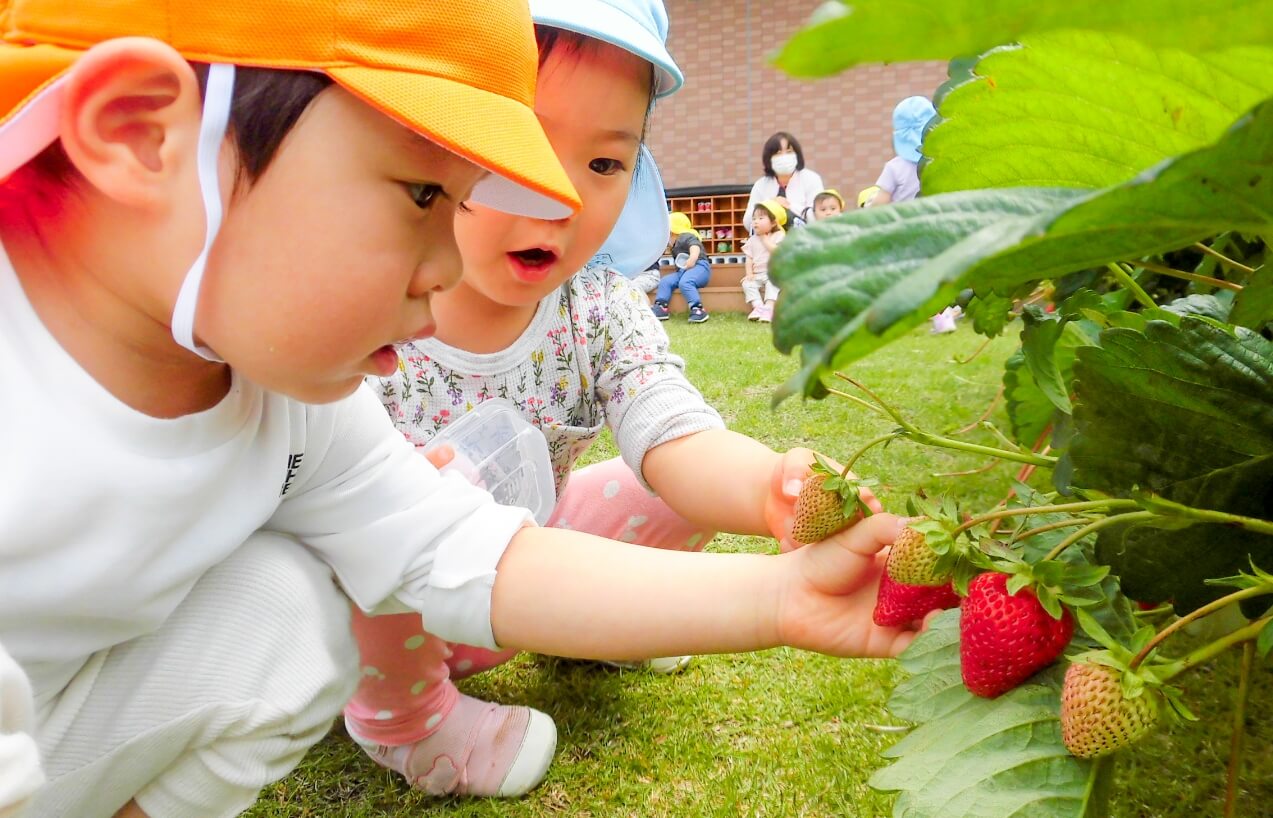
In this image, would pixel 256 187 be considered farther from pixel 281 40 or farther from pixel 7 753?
pixel 7 753

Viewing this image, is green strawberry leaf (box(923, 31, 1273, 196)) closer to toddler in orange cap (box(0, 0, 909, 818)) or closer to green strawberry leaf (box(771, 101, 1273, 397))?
green strawberry leaf (box(771, 101, 1273, 397))

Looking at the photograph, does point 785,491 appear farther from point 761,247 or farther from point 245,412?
point 761,247

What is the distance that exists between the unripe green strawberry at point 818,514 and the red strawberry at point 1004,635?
0.15m

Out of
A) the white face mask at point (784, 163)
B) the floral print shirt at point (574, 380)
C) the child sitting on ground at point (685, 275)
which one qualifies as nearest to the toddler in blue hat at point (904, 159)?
the white face mask at point (784, 163)

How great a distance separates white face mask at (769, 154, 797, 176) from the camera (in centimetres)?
703

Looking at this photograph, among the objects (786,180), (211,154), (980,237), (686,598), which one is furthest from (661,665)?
(786,180)

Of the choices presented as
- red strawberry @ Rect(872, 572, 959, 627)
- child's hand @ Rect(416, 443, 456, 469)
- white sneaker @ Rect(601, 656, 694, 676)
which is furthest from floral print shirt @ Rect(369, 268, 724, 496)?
red strawberry @ Rect(872, 572, 959, 627)

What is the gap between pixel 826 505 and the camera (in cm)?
77

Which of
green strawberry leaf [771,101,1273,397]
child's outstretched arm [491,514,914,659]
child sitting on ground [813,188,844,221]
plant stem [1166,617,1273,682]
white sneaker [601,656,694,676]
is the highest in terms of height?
green strawberry leaf [771,101,1273,397]

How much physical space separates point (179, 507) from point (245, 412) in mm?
93

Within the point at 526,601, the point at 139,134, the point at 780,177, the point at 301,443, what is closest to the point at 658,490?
the point at 526,601

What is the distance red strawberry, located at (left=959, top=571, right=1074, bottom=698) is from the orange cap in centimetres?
41

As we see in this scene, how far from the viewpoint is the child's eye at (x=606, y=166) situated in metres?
1.06

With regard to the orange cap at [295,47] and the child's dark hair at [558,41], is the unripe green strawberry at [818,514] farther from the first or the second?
the child's dark hair at [558,41]
